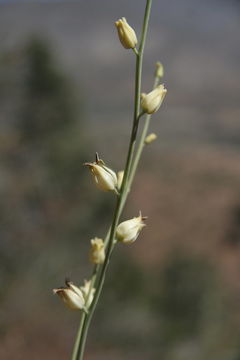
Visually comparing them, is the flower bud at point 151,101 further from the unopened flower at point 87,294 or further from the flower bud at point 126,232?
the unopened flower at point 87,294

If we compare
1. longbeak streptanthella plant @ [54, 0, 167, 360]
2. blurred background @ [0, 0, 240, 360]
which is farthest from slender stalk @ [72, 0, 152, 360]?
blurred background @ [0, 0, 240, 360]

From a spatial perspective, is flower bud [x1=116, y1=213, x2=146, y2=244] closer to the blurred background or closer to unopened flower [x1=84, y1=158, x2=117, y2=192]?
unopened flower [x1=84, y1=158, x2=117, y2=192]

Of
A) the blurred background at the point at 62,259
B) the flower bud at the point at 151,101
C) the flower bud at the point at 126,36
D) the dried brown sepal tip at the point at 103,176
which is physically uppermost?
the blurred background at the point at 62,259

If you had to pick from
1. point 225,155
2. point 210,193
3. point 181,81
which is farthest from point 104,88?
point 210,193

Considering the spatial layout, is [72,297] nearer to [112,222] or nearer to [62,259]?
[112,222]

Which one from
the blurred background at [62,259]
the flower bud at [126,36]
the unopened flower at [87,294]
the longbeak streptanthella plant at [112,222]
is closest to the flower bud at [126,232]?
the longbeak streptanthella plant at [112,222]
